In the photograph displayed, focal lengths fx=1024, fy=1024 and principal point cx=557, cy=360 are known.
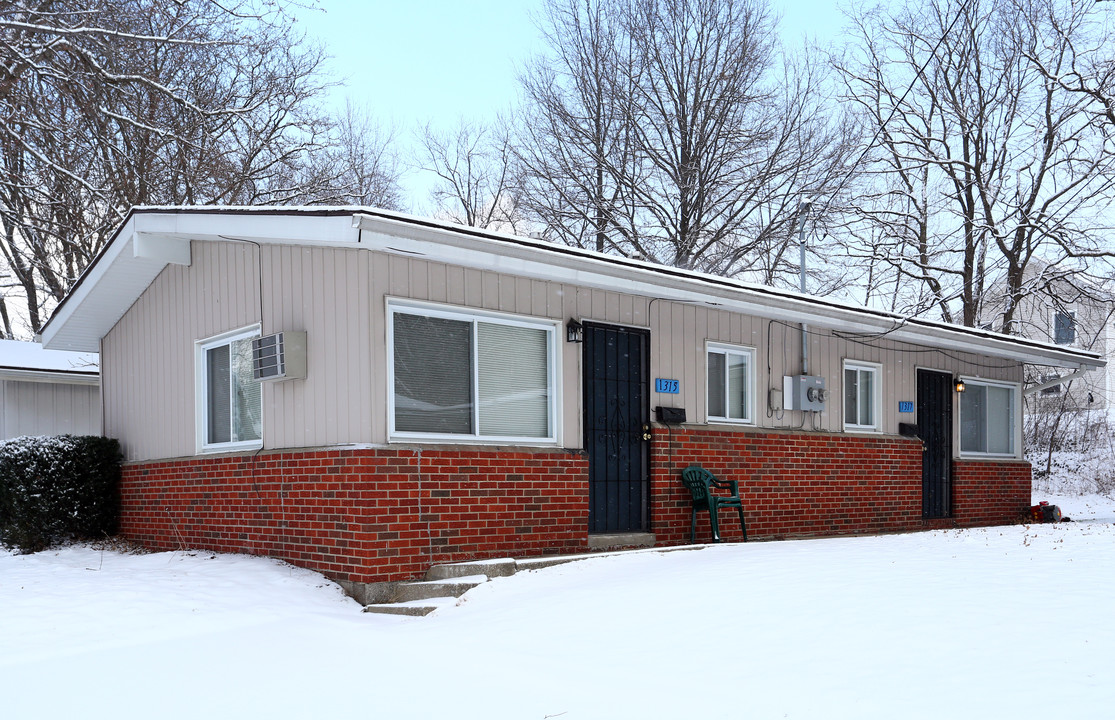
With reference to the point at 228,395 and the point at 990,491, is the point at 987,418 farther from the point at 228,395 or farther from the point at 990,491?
the point at 228,395

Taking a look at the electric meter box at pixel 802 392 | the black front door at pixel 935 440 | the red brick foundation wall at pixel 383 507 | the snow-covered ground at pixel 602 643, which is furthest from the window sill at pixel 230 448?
the black front door at pixel 935 440

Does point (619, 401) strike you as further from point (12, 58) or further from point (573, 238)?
point (573, 238)

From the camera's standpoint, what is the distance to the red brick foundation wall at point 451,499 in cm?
A: 814

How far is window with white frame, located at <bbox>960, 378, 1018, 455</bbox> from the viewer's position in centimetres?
1520

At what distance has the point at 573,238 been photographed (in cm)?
2583

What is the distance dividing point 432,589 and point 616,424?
2866mm

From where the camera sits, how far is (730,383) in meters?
11.5

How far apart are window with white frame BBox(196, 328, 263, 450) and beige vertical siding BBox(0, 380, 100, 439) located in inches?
223

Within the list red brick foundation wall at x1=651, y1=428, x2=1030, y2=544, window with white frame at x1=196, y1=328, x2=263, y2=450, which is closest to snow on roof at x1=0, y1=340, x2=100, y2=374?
window with white frame at x1=196, y1=328, x2=263, y2=450

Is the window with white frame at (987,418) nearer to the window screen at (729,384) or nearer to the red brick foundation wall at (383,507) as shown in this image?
the window screen at (729,384)

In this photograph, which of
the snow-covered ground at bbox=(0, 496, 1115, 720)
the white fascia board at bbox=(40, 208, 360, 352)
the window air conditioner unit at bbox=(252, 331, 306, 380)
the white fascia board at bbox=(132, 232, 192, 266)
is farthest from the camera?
the white fascia board at bbox=(132, 232, 192, 266)

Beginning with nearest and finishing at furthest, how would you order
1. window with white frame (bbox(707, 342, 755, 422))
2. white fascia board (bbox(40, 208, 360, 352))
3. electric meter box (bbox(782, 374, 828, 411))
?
white fascia board (bbox(40, 208, 360, 352)) → window with white frame (bbox(707, 342, 755, 422)) → electric meter box (bbox(782, 374, 828, 411))

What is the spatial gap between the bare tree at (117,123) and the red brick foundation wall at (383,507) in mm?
5556

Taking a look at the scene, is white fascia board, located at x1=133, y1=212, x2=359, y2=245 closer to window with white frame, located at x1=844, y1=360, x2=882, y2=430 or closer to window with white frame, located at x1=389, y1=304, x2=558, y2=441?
window with white frame, located at x1=389, y1=304, x2=558, y2=441
